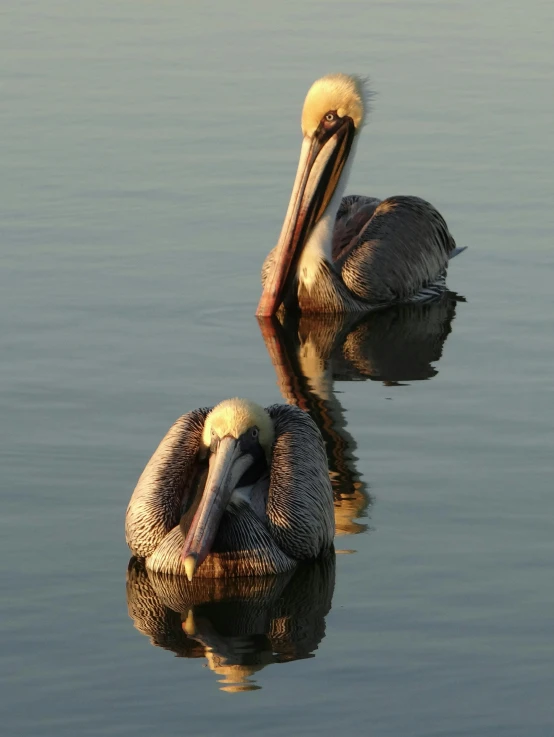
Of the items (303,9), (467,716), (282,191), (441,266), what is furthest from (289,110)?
(467,716)

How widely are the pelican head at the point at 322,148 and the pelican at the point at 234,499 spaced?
170 inches

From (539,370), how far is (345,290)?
7.24 feet

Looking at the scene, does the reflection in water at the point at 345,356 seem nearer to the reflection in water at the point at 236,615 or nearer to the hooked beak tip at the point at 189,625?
the reflection in water at the point at 236,615

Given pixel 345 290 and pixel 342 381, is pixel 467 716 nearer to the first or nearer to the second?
pixel 342 381

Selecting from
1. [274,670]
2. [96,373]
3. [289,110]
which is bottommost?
[274,670]

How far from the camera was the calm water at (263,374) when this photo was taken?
6.36 meters

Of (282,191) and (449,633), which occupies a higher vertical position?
(282,191)

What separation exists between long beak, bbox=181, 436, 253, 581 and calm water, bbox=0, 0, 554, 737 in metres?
0.26

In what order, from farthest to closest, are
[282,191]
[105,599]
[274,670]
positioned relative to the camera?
[282,191] → [105,599] → [274,670]

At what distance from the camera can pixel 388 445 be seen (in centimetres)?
873

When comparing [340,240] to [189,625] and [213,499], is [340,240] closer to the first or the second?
[213,499]

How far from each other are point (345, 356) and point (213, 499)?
360 cm

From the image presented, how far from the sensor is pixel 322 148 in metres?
12.0

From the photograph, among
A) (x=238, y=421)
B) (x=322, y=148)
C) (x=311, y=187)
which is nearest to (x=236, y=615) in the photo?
(x=238, y=421)
